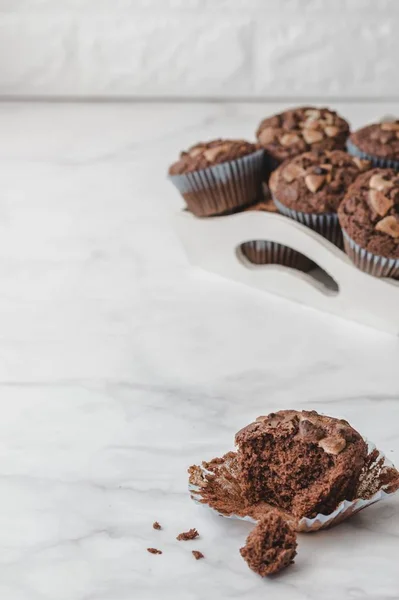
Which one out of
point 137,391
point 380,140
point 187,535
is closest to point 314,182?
point 380,140

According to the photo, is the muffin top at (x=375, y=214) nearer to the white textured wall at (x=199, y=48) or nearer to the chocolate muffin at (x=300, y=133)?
the chocolate muffin at (x=300, y=133)

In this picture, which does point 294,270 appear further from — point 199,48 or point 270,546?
point 199,48

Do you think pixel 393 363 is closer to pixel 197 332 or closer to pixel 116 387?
pixel 197 332

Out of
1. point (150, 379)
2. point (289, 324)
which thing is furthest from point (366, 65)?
point (150, 379)

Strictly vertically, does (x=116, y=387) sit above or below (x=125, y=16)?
below

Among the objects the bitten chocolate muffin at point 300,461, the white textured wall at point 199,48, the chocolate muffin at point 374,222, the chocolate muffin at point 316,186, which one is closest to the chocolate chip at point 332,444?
the bitten chocolate muffin at point 300,461

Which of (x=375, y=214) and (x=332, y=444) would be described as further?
(x=375, y=214)

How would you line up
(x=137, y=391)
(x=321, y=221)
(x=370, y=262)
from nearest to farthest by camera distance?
(x=137, y=391) → (x=370, y=262) → (x=321, y=221)
